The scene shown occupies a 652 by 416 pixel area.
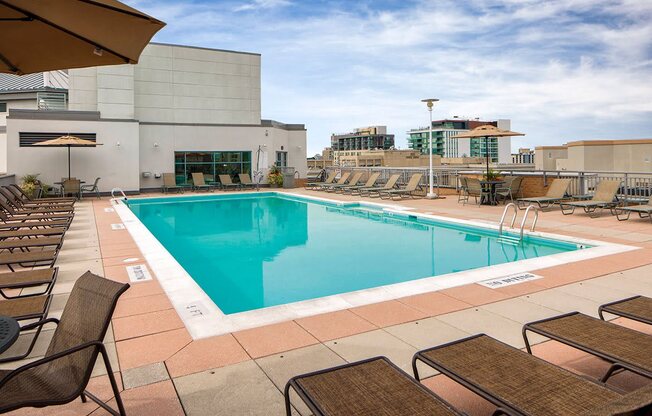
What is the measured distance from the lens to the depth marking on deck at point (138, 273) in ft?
19.3

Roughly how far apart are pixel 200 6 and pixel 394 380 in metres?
14.0

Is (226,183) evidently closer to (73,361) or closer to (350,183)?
(350,183)

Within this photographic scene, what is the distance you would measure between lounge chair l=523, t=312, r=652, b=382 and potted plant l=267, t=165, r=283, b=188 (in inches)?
781

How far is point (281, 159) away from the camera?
24547mm

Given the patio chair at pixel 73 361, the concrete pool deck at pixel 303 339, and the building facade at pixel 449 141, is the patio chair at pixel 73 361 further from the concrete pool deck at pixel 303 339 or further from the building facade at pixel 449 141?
the building facade at pixel 449 141

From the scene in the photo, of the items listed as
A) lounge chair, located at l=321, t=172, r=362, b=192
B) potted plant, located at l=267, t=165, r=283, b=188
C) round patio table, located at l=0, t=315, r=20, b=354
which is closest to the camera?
round patio table, located at l=0, t=315, r=20, b=354

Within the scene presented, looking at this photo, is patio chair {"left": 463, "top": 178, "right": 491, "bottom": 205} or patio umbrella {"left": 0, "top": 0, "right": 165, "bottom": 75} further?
patio chair {"left": 463, "top": 178, "right": 491, "bottom": 205}

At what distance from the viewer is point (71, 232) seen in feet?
31.1

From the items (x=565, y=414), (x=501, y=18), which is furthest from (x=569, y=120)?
(x=565, y=414)

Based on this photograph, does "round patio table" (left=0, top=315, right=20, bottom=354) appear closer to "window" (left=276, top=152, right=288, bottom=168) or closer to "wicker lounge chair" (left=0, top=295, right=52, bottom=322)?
"wicker lounge chair" (left=0, top=295, right=52, bottom=322)

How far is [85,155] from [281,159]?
9.46 meters

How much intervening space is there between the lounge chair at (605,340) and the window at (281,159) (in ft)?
71.1

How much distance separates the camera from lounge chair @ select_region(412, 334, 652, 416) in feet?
7.00

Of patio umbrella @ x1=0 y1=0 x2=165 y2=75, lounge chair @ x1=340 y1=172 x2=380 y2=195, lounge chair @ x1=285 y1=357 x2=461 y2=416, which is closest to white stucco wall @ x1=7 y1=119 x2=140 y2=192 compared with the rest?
lounge chair @ x1=340 y1=172 x2=380 y2=195
